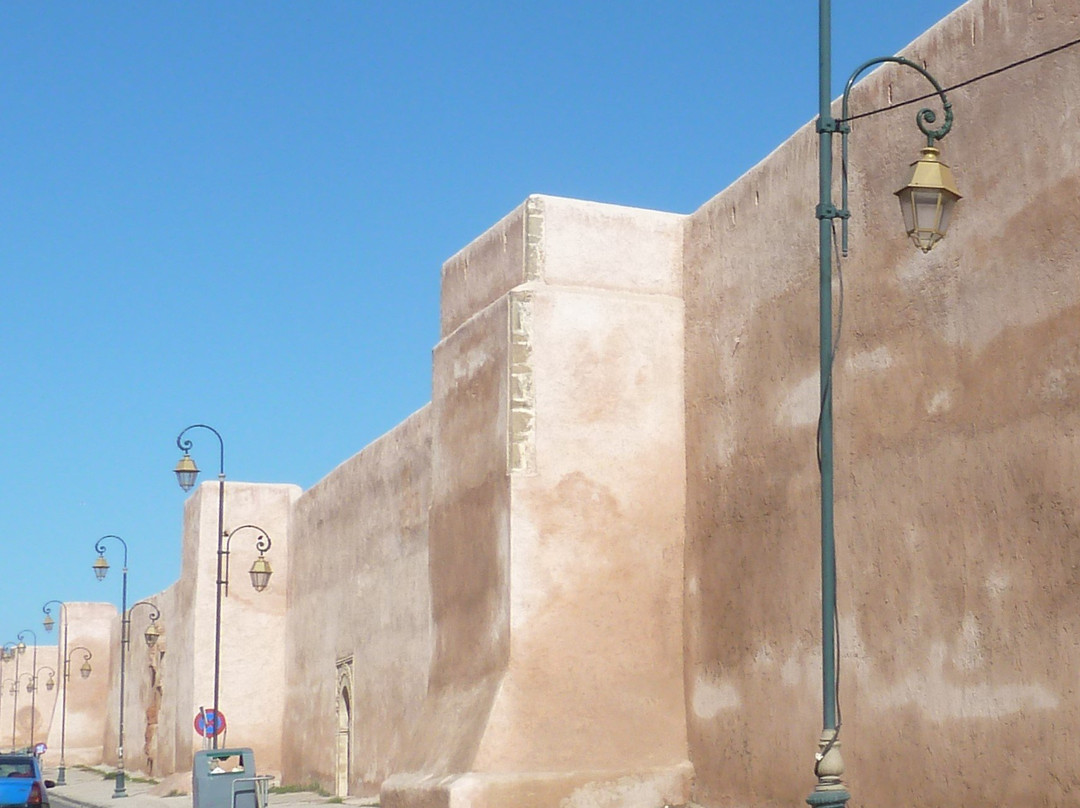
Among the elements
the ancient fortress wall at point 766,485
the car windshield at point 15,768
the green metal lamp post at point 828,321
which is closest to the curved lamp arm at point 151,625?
the car windshield at point 15,768

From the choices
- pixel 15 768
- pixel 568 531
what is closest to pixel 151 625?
pixel 15 768

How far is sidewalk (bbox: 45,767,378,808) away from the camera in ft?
75.7

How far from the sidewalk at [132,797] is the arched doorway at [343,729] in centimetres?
32

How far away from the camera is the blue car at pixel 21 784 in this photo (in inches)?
745

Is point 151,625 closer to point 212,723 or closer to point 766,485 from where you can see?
point 212,723

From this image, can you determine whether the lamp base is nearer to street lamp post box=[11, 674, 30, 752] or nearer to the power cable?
the power cable

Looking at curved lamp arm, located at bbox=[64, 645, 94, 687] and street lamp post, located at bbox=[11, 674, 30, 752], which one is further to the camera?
street lamp post, located at bbox=[11, 674, 30, 752]

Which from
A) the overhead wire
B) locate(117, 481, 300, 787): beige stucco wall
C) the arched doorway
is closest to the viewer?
the overhead wire

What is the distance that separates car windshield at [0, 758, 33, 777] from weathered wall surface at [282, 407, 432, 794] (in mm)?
4590

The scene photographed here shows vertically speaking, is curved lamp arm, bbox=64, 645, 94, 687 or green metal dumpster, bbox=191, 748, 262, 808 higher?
curved lamp arm, bbox=64, 645, 94, 687

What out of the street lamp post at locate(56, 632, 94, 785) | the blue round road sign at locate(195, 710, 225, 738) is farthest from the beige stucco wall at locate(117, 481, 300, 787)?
the street lamp post at locate(56, 632, 94, 785)

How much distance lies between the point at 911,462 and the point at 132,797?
22932 millimetres

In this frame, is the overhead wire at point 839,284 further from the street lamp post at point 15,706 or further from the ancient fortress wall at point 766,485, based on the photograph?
the street lamp post at point 15,706

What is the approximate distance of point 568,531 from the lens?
14.7m
